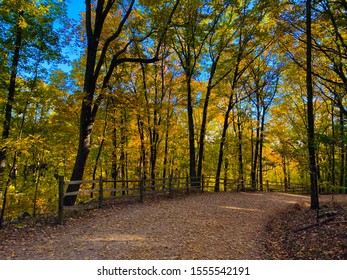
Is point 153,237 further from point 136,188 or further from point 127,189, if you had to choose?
point 136,188

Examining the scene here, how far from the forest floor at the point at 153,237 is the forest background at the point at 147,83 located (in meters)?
2.23

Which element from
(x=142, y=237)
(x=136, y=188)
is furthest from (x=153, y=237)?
(x=136, y=188)

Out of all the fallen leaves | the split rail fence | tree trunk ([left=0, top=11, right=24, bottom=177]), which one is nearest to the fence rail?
the split rail fence

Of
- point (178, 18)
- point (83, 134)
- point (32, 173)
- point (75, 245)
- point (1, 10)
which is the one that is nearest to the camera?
point (75, 245)

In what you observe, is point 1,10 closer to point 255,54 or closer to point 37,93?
point 37,93

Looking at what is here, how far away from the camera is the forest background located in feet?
35.3

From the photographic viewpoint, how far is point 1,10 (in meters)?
9.85

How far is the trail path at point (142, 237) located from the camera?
549 centimetres

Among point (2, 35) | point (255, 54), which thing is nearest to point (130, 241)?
point (2, 35)

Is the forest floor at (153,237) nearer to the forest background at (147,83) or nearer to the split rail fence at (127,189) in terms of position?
the split rail fence at (127,189)

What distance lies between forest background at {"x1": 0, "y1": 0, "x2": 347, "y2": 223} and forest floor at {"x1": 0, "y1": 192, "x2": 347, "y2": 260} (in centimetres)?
223

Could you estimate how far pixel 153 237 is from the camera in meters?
6.71
